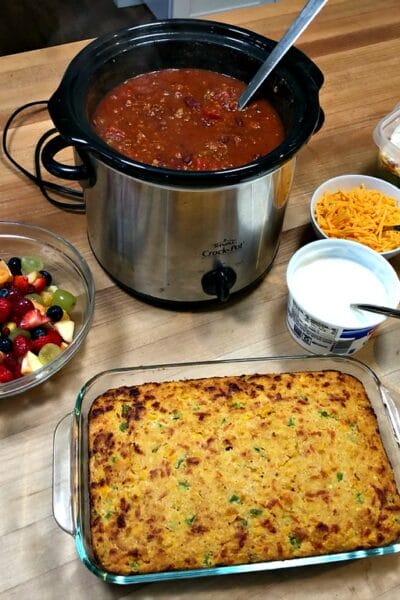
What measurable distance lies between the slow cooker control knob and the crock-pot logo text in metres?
0.04

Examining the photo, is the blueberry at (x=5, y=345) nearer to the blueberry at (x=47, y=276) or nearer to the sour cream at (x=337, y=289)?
the blueberry at (x=47, y=276)

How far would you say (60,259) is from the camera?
4.14ft

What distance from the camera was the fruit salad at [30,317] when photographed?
1.07m

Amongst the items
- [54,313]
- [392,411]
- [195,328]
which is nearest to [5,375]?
[54,313]

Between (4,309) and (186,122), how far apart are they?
49cm

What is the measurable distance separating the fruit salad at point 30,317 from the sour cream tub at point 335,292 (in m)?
0.43

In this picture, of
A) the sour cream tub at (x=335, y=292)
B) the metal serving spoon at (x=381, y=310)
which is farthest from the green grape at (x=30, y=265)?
the metal serving spoon at (x=381, y=310)

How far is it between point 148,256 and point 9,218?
1.43 feet

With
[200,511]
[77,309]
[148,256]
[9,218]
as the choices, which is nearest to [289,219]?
[148,256]

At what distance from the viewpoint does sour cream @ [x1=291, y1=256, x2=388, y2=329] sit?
109 cm

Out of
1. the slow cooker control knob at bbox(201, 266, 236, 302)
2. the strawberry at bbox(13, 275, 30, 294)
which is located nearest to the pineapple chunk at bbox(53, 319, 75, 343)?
the strawberry at bbox(13, 275, 30, 294)

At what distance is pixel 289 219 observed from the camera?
1.41 m

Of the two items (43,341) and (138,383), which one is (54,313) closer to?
(43,341)

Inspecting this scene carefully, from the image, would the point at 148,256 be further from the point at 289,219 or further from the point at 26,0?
the point at 26,0
